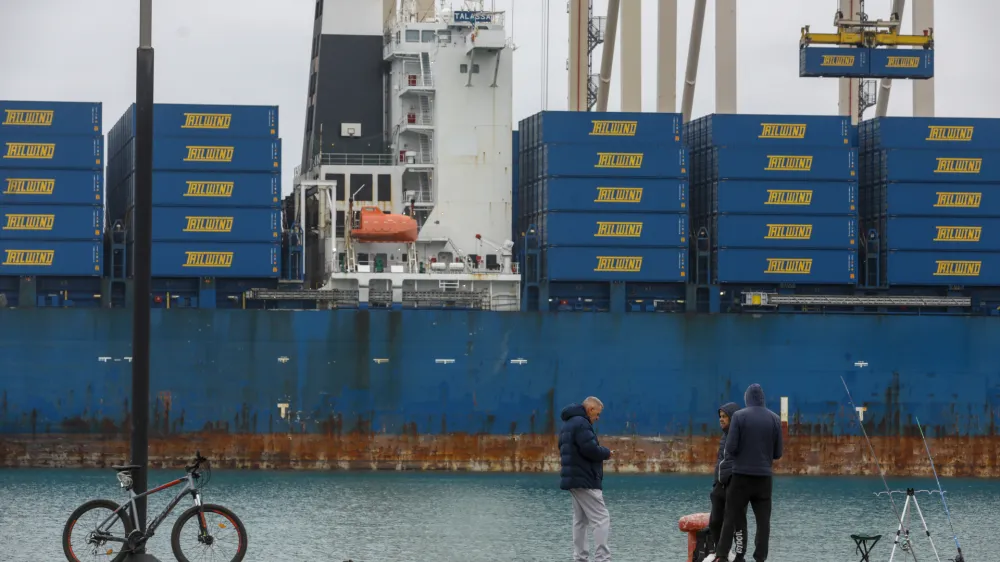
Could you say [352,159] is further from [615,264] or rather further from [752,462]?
[752,462]

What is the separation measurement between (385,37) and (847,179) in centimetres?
1320

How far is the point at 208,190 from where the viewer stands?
121 feet

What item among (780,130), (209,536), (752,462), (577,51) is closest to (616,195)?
(780,130)

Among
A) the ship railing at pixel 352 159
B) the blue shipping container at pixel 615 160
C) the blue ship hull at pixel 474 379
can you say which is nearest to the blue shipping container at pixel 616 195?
the blue shipping container at pixel 615 160

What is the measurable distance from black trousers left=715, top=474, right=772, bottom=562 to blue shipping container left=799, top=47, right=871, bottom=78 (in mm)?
26131

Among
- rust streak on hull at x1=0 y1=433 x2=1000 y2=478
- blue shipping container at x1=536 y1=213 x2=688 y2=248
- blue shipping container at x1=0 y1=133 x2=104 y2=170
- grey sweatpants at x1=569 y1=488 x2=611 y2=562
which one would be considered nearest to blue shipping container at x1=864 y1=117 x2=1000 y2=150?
blue shipping container at x1=536 y1=213 x2=688 y2=248

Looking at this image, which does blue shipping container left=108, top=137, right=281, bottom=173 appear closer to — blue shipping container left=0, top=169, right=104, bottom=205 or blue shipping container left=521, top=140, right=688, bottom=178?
blue shipping container left=0, top=169, right=104, bottom=205

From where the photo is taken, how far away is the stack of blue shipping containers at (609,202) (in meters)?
37.9

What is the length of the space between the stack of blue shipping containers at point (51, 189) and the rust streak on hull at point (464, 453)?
4491 millimetres

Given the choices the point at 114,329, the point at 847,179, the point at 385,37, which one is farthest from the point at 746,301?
the point at 114,329

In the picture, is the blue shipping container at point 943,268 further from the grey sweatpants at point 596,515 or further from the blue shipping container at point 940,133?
the grey sweatpants at point 596,515

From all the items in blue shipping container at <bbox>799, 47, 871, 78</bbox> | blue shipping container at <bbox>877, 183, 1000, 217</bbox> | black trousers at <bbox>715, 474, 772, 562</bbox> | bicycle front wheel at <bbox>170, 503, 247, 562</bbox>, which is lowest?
bicycle front wheel at <bbox>170, 503, 247, 562</bbox>

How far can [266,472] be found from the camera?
1382 inches

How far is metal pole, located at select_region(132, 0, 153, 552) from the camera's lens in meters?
13.6
